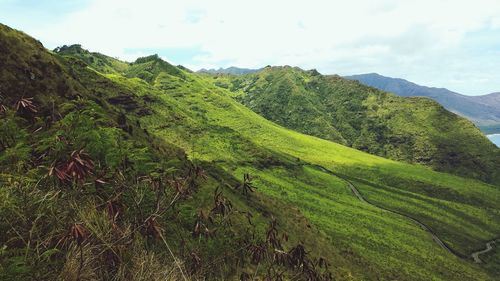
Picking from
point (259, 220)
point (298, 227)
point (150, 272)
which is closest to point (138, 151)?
point (150, 272)

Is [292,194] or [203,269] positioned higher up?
[203,269]

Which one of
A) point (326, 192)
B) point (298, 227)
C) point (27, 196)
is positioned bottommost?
point (326, 192)

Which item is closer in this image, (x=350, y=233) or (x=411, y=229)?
(x=350, y=233)

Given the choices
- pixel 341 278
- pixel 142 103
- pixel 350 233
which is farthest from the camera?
pixel 142 103

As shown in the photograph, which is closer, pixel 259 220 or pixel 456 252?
pixel 259 220

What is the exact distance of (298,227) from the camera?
78.4 m

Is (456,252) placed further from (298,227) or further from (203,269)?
(203,269)

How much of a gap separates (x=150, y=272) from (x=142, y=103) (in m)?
179

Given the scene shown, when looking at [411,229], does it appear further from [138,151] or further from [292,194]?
[138,151]

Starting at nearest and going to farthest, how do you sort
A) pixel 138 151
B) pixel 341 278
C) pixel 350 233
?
pixel 138 151 → pixel 341 278 → pixel 350 233

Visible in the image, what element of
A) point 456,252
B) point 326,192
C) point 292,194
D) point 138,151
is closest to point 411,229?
point 456,252

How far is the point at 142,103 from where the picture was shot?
597ft

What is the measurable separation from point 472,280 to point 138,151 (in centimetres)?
13938

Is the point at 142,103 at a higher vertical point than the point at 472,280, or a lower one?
higher
